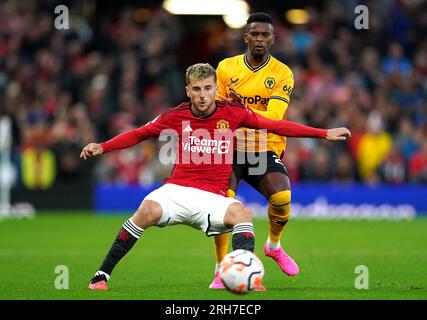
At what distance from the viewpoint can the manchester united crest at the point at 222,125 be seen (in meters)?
9.20

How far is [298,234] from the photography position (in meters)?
16.6

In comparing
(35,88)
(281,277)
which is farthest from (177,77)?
(281,277)

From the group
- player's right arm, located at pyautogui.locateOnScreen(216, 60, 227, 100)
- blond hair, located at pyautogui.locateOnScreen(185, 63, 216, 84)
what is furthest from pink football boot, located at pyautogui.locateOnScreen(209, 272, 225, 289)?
player's right arm, located at pyautogui.locateOnScreen(216, 60, 227, 100)

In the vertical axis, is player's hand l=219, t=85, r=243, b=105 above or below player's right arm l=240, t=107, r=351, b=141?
above

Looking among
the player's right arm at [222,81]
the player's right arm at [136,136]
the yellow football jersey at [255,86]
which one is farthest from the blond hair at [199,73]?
the player's right arm at [222,81]

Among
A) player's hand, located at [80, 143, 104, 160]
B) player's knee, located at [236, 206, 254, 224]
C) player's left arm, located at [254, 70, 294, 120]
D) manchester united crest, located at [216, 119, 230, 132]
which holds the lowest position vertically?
player's knee, located at [236, 206, 254, 224]

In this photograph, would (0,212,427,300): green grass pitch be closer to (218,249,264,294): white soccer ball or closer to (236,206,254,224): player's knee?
(218,249,264,294): white soccer ball

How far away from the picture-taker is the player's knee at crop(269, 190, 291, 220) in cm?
1021

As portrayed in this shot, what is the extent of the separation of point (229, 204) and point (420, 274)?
2.92 metres

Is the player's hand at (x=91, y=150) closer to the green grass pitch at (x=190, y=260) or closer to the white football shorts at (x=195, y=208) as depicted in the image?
the white football shorts at (x=195, y=208)

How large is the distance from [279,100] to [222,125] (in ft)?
3.72

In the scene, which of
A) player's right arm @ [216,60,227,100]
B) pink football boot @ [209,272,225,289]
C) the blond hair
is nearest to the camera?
the blond hair

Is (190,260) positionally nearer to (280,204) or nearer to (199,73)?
(280,204)
